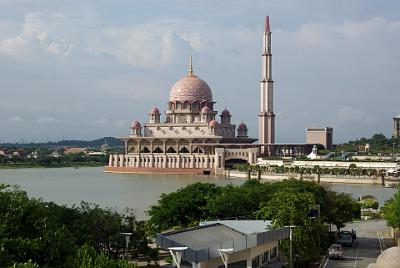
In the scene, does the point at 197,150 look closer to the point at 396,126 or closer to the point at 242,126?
the point at 242,126

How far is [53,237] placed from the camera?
12383 millimetres

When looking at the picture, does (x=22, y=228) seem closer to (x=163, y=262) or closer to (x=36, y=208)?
(x=36, y=208)

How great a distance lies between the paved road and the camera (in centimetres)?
1752

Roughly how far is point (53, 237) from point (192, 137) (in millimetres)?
60408

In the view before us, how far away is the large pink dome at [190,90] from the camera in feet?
245

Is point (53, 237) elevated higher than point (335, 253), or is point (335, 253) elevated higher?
point (53, 237)

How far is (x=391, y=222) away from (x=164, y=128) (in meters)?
55.1

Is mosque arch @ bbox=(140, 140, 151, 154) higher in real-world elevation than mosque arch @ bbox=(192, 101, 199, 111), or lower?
lower

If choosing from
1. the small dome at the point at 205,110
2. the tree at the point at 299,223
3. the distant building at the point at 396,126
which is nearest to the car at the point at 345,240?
the tree at the point at 299,223

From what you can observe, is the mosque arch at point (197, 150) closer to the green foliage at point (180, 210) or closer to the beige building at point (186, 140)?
the beige building at point (186, 140)

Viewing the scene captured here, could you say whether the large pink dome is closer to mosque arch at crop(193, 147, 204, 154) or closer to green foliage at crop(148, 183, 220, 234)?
mosque arch at crop(193, 147, 204, 154)

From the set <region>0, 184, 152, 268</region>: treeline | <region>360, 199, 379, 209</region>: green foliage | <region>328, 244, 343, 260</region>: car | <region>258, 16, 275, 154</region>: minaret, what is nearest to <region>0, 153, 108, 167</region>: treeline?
<region>258, 16, 275, 154</region>: minaret

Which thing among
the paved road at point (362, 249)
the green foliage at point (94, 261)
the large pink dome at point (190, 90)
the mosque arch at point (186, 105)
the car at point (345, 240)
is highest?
the large pink dome at point (190, 90)

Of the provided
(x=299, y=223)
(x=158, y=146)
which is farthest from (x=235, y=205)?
(x=158, y=146)
